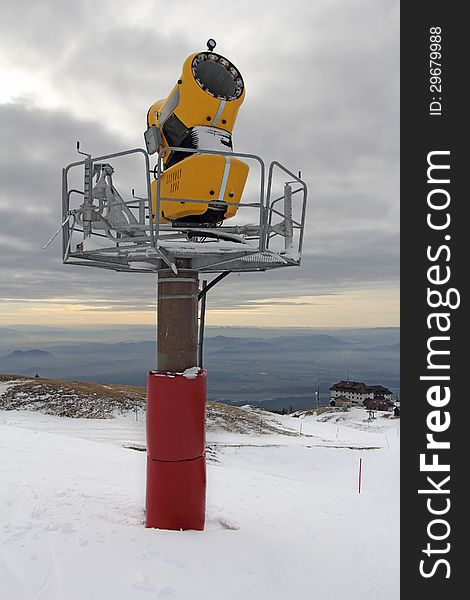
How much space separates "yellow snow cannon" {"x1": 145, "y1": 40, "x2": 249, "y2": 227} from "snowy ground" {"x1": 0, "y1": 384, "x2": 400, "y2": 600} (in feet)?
16.4

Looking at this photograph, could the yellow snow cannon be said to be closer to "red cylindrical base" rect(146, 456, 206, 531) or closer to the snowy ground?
"red cylindrical base" rect(146, 456, 206, 531)

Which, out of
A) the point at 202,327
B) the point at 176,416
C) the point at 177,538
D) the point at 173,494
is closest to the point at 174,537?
the point at 177,538

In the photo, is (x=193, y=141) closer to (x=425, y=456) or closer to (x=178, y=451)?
(x=178, y=451)

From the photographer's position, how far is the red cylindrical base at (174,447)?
7980 mm

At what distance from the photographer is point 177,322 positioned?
27.0 feet

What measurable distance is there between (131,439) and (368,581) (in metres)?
18.7

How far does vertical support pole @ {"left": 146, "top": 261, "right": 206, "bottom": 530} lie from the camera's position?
26.2 feet

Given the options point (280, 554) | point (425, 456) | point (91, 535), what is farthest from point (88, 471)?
point (425, 456)

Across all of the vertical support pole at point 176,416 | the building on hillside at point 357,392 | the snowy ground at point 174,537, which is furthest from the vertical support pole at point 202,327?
the building on hillside at point 357,392

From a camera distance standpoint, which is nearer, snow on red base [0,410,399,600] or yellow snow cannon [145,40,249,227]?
snow on red base [0,410,399,600]

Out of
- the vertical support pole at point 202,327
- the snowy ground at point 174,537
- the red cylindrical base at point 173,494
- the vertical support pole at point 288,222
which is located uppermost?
the vertical support pole at point 288,222

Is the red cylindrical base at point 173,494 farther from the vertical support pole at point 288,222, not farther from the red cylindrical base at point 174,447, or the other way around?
the vertical support pole at point 288,222

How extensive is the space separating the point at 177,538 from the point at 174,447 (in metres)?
1.38

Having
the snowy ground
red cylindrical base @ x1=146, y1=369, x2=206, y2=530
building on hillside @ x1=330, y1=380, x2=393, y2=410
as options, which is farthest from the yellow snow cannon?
building on hillside @ x1=330, y1=380, x2=393, y2=410
